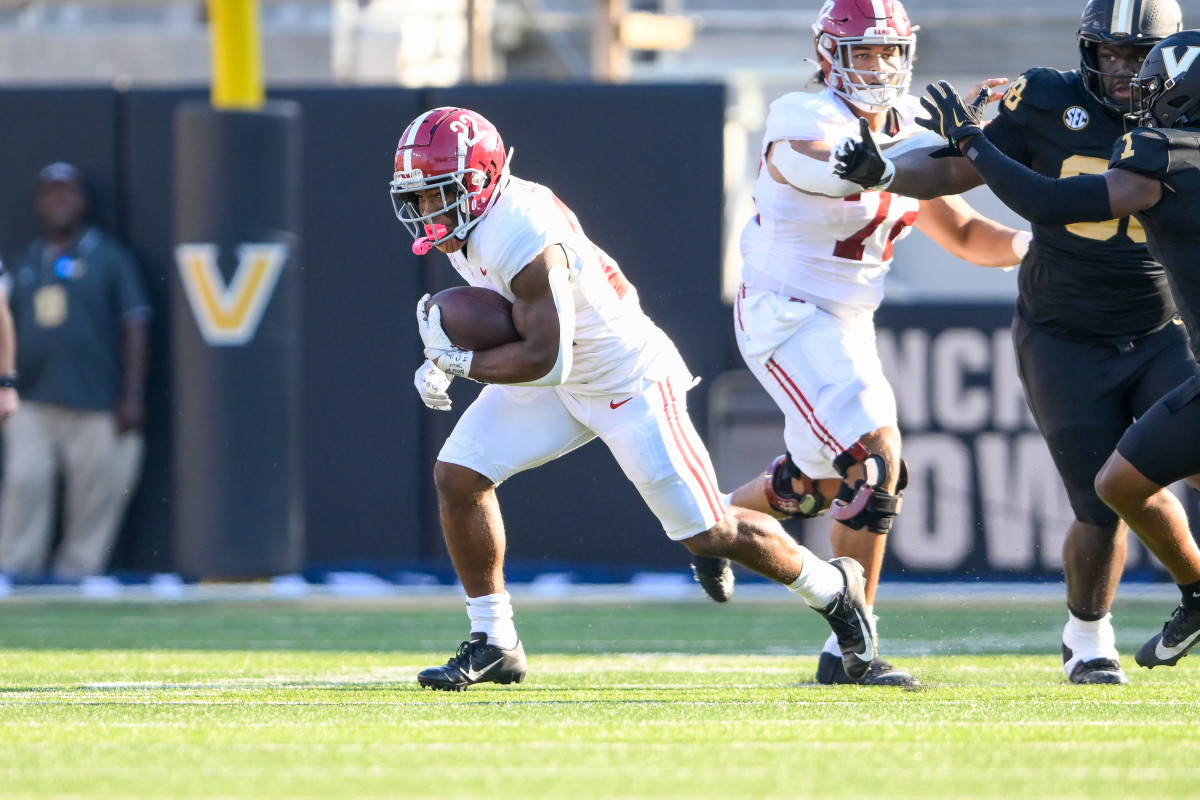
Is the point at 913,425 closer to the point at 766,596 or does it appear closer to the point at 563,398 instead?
the point at 766,596

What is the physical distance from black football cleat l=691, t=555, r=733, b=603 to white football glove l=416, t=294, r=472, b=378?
1.07 m

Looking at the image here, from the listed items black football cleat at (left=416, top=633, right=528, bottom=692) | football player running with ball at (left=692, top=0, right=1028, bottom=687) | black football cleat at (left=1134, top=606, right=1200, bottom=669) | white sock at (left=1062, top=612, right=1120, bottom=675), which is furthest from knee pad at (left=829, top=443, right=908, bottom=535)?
black football cleat at (left=416, top=633, right=528, bottom=692)

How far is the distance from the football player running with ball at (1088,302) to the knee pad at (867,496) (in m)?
0.51

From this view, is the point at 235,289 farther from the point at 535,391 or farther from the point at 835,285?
the point at 835,285

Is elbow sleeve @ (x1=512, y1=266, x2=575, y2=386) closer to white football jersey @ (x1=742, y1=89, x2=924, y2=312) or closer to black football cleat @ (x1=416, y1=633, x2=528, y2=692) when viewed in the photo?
black football cleat @ (x1=416, y1=633, x2=528, y2=692)

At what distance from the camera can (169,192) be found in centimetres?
840

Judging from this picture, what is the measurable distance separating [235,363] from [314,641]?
1962 mm

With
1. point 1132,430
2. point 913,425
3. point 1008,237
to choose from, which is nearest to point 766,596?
point 913,425

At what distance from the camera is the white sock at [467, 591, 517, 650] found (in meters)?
4.82

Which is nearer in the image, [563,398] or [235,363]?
[563,398]

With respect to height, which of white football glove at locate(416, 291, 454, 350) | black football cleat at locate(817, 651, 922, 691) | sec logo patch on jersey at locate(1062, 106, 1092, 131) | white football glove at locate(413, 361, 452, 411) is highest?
sec logo patch on jersey at locate(1062, 106, 1092, 131)

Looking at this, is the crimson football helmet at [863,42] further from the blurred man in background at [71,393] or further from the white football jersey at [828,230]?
the blurred man in background at [71,393]

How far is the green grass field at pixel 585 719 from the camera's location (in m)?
3.30

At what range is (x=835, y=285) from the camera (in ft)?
16.9
